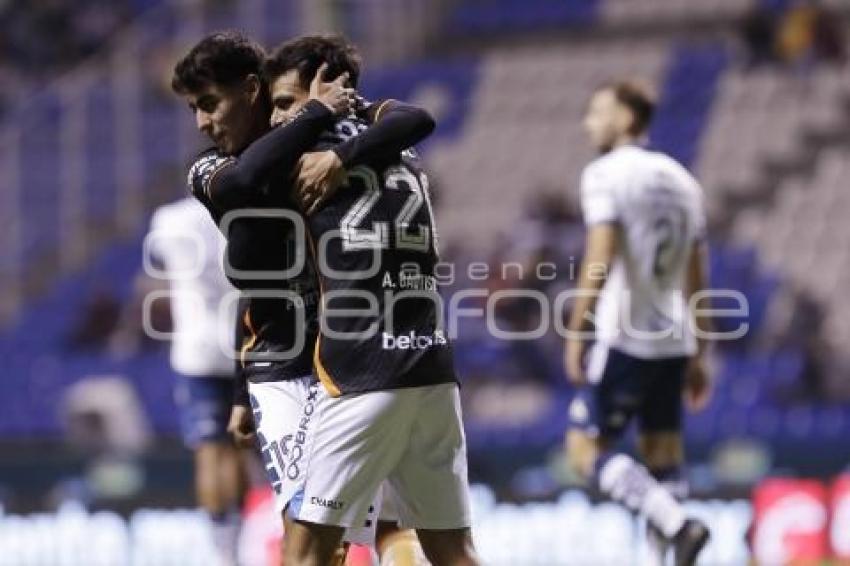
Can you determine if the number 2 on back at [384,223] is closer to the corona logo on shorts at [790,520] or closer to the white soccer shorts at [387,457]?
the white soccer shorts at [387,457]

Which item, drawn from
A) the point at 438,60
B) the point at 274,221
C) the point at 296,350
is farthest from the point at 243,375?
the point at 438,60

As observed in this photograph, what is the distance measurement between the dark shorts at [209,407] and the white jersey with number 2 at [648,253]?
6.12 feet

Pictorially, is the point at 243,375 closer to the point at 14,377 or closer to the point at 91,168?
the point at 14,377

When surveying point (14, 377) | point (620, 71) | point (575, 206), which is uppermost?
point (620, 71)

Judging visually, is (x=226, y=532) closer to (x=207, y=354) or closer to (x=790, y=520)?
(x=207, y=354)

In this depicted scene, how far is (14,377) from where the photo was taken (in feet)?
56.8

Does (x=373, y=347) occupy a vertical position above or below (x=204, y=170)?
below

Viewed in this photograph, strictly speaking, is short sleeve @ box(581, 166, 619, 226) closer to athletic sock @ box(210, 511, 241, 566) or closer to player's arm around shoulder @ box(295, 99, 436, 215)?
athletic sock @ box(210, 511, 241, 566)

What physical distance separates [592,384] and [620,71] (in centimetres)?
1101

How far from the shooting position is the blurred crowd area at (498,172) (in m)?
14.7

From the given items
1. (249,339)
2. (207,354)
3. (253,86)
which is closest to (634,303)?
(207,354)

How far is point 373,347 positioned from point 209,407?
12.3ft

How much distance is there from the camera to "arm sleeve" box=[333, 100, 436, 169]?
5062 millimetres

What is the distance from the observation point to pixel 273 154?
504 centimetres
